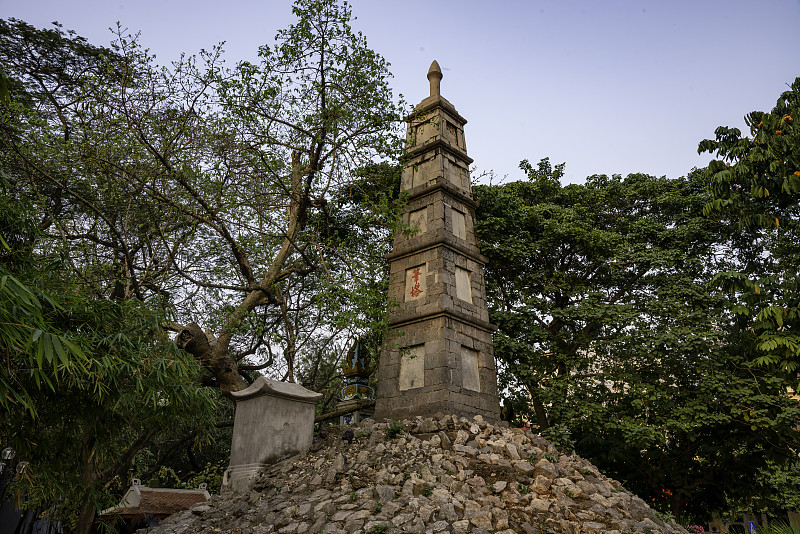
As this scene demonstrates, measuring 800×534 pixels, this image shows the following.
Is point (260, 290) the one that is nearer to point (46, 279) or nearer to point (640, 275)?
point (46, 279)

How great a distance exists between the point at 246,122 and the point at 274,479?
25.6ft

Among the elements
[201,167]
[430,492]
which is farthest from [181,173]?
[430,492]

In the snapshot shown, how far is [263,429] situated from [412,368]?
11.3 ft

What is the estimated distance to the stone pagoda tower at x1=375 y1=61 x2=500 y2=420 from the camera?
37.3 ft

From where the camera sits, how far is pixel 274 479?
30.1 feet

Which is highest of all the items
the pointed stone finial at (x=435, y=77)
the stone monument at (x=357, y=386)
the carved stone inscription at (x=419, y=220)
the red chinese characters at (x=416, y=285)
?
the pointed stone finial at (x=435, y=77)

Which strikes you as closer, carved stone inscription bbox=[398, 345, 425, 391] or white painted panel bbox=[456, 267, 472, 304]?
carved stone inscription bbox=[398, 345, 425, 391]

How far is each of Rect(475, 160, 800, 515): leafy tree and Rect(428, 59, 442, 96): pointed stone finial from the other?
3.13m

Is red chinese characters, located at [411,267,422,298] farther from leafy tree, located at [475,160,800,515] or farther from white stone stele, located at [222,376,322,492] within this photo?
white stone stele, located at [222,376,322,492]

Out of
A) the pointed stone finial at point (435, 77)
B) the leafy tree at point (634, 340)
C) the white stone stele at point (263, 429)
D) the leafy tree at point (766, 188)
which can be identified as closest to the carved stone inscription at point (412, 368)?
the white stone stele at point (263, 429)

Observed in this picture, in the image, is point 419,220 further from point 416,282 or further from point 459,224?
point 416,282

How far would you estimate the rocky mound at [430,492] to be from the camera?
24.0 ft

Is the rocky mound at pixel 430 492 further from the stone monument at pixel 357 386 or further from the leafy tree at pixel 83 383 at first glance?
the stone monument at pixel 357 386

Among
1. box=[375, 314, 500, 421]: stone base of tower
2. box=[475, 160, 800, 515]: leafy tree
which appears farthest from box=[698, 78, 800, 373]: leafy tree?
box=[375, 314, 500, 421]: stone base of tower
